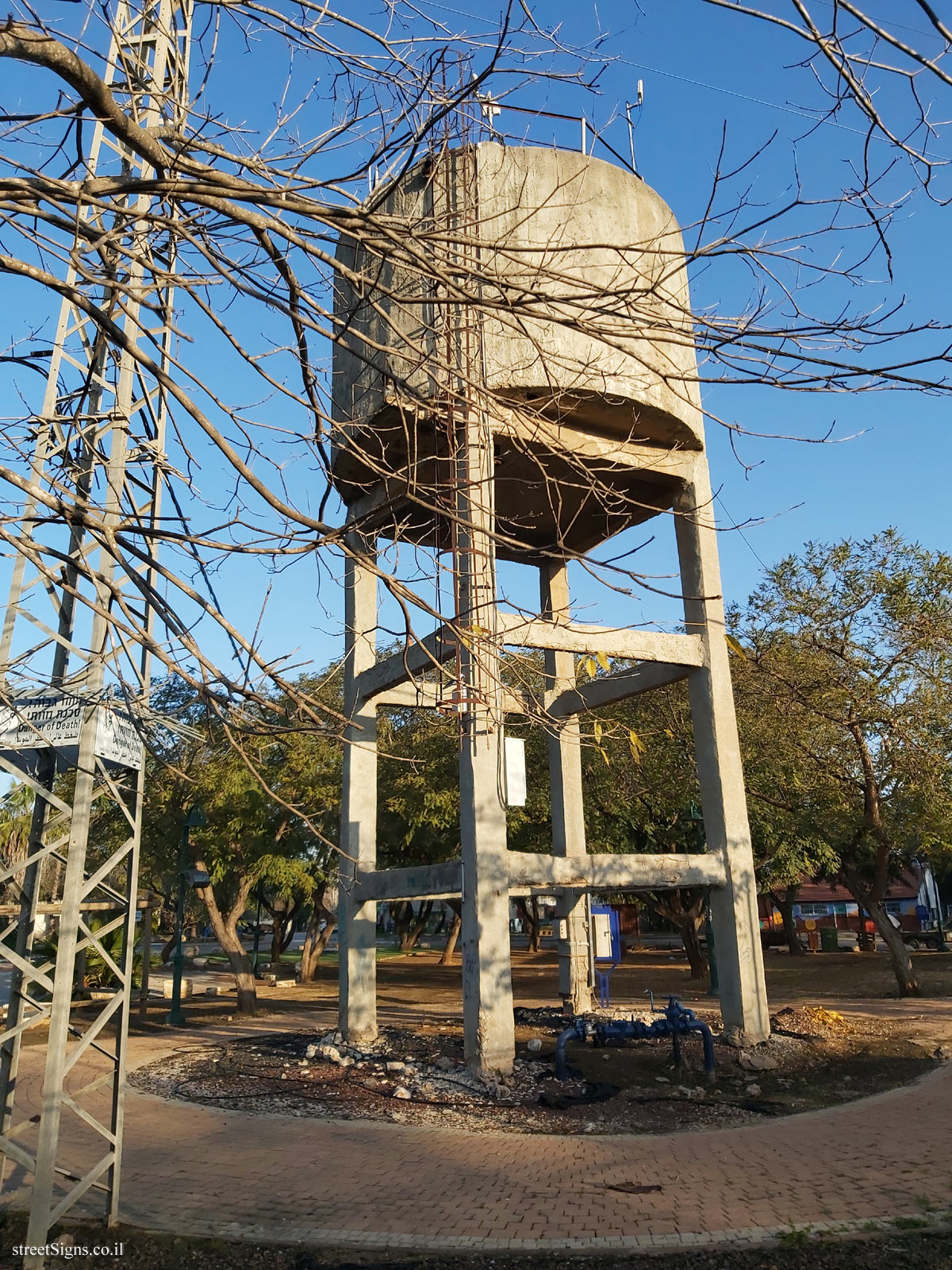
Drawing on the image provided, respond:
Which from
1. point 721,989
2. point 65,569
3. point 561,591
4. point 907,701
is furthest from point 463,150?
point 907,701

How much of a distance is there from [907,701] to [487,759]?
1193 centimetres

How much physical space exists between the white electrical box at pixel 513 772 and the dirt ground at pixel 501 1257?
223 inches

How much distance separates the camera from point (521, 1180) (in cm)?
696

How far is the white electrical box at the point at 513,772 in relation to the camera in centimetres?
1095

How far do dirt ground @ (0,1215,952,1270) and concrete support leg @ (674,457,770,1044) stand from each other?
22.5 feet

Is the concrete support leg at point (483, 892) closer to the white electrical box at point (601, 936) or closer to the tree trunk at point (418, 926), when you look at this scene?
the white electrical box at point (601, 936)

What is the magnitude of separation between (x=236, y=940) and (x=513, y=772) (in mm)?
12910

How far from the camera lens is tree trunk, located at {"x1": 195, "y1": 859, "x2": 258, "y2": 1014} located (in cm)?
1981

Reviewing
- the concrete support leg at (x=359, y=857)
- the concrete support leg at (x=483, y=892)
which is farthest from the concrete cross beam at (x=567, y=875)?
the concrete support leg at (x=359, y=857)

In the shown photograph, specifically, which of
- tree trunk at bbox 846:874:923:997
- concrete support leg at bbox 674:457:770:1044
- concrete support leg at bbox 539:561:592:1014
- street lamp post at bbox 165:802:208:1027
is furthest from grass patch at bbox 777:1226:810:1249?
tree trunk at bbox 846:874:923:997

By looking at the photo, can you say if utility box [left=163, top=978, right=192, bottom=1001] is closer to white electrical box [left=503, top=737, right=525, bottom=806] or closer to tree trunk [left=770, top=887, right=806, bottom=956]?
white electrical box [left=503, top=737, right=525, bottom=806]

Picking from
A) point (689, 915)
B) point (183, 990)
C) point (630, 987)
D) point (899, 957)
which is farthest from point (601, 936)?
point (183, 990)

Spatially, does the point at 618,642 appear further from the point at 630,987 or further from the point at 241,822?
Result: the point at 630,987

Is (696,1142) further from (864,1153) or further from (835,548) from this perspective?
(835,548)
